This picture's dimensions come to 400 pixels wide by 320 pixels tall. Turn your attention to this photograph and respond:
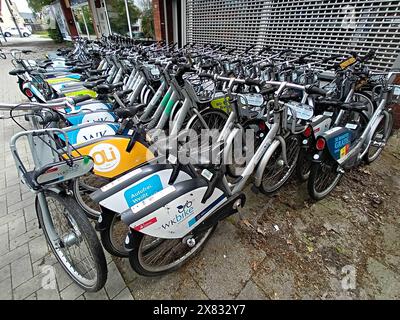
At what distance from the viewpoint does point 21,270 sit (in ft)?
5.63

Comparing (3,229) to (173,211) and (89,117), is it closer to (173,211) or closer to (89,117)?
(89,117)

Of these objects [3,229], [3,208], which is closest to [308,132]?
[3,229]

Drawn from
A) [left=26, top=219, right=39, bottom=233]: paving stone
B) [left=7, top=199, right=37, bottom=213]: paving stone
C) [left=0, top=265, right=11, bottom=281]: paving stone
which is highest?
[left=0, top=265, right=11, bottom=281]: paving stone

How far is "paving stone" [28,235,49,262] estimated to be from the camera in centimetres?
182

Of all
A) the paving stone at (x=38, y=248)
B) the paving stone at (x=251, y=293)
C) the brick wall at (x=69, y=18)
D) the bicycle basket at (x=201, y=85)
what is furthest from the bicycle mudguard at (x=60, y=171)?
the brick wall at (x=69, y=18)

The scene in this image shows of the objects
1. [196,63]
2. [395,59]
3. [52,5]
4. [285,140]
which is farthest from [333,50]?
[52,5]

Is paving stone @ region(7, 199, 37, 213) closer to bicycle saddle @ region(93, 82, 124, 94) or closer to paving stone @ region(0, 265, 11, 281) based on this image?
paving stone @ region(0, 265, 11, 281)

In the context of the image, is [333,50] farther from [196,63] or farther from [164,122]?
[164,122]

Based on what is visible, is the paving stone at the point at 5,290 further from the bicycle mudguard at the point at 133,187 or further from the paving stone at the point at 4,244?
the bicycle mudguard at the point at 133,187

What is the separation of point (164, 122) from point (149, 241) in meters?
1.93

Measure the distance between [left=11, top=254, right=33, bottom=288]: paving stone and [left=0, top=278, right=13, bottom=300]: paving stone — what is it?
0.11ft

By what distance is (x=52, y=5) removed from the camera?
651 inches

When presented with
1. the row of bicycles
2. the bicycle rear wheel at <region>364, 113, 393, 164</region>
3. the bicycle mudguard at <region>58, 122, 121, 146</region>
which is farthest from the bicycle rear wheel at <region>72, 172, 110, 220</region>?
the bicycle rear wheel at <region>364, 113, 393, 164</region>

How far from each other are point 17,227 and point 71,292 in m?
1.06
